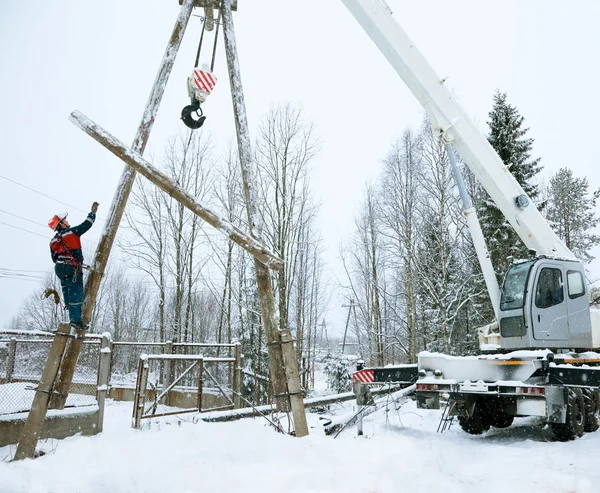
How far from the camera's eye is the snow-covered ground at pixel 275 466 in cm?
372

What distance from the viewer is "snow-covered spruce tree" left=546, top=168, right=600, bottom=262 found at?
25922 millimetres

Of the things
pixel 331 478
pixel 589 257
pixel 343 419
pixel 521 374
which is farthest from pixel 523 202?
pixel 589 257

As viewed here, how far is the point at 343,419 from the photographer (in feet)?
26.1

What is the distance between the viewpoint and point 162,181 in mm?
5211

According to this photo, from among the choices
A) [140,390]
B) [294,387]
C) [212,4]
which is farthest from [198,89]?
[140,390]

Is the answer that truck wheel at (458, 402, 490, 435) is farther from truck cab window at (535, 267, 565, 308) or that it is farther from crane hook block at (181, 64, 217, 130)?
→ crane hook block at (181, 64, 217, 130)

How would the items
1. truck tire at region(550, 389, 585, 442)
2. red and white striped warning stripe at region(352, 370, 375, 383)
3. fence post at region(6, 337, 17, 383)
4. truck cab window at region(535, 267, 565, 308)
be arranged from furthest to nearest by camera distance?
truck cab window at region(535, 267, 565, 308)
red and white striped warning stripe at region(352, 370, 375, 383)
fence post at region(6, 337, 17, 383)
truck tire at region(550, 389, 585, 442)

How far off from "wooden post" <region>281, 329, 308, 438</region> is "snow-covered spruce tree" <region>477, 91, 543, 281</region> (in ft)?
51.1

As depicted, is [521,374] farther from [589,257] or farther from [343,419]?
[589,257]

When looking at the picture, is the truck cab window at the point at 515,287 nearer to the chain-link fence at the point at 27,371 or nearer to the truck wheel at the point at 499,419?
the truck wheel at the point at 499,419

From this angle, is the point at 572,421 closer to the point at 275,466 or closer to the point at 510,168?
the point at 275,466

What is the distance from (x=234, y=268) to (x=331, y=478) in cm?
1769

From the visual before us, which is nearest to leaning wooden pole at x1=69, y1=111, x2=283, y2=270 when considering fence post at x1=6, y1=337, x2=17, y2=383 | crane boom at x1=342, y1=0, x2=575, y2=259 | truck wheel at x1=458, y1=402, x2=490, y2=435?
fence post at x1=6, y1=337, x2=17, y2=383

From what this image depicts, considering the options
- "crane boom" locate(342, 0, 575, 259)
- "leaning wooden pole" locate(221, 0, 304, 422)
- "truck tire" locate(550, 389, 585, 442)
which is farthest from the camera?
"crane boom" locate(342, 0, 575, 259)
